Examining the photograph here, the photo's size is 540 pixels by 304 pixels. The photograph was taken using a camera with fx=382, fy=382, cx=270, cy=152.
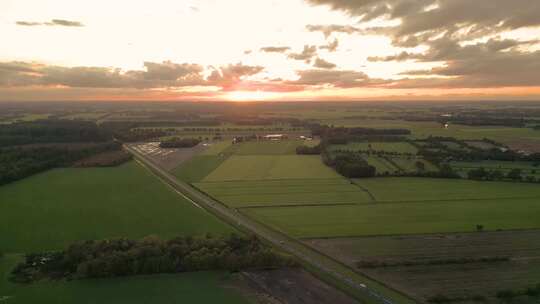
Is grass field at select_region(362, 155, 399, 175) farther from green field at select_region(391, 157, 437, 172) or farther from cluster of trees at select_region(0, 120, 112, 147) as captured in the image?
cluster of trees at select_region(0, 120, 112, 147)

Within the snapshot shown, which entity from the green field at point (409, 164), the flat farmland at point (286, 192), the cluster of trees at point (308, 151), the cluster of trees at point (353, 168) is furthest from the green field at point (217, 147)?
the green field at point (409, 164)

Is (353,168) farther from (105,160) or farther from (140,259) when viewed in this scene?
(105,160)

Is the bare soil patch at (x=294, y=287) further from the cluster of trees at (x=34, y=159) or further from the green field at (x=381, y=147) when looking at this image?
the green field at (x=381, y=147)

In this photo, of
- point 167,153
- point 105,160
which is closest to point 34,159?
point 105,160

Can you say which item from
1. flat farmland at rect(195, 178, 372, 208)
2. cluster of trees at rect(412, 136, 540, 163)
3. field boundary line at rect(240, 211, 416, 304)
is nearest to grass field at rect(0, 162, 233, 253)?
field boundary line at rect(240, 211, 416, 304)

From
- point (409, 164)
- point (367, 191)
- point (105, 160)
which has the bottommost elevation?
point (367, 191)

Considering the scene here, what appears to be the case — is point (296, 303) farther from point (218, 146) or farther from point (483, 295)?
point (218, 146)

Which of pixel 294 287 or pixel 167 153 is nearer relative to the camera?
pixel 294 287
